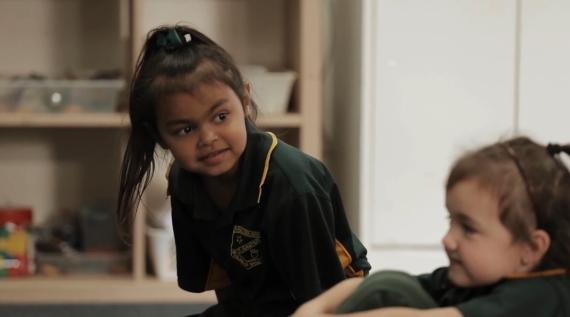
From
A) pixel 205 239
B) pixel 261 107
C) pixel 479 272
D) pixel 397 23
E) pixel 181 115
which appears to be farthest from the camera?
pixel 261 107

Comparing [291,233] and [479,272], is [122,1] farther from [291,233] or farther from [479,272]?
[479,272]

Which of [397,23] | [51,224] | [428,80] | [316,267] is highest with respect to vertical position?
[397,23]

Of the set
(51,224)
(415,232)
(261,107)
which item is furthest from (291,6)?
(51,224)

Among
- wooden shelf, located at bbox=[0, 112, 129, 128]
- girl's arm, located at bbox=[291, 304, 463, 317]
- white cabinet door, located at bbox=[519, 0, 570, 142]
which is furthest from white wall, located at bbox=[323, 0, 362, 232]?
girl's arm, located at bbox=[291, 304, 463, 317]

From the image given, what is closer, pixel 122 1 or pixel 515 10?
pixel 515 10

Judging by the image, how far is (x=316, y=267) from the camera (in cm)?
122

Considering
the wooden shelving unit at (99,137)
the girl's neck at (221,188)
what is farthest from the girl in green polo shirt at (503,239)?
the wooden shelving unit at (99,137)

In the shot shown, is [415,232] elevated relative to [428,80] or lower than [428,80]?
lower

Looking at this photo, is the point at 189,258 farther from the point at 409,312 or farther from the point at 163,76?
the point at 409,312

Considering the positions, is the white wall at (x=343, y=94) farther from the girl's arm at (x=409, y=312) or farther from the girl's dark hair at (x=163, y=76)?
the girl's arm at (x=409, y=312)

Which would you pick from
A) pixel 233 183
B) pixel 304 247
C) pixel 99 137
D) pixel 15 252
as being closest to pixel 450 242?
pixel 304 247

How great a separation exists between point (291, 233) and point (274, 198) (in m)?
0.06

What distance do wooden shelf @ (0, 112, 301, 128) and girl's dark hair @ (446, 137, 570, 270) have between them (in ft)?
4.00

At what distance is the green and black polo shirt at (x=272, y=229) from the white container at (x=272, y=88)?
0.86 metres
